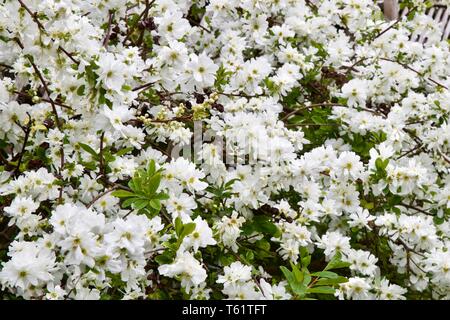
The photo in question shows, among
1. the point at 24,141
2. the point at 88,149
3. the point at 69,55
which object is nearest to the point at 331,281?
the point at 88,149

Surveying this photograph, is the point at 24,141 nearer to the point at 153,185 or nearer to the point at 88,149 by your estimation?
the point at 88,149

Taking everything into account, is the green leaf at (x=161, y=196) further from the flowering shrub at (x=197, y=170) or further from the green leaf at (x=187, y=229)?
the green leaf at (x=187, y=229)

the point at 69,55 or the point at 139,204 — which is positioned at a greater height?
the point at 69,55

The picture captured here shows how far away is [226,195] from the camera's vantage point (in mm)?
2115

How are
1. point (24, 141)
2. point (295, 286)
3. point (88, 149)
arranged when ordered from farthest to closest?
point (24, 141), point (88, 149), point (295, 286)

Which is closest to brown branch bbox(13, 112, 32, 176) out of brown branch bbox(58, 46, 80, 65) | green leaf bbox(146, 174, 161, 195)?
brown branch bbox(58, 46, 80, 65)

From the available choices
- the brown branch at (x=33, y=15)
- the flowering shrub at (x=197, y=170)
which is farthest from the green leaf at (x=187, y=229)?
the brown branch at (x=33, y=15)

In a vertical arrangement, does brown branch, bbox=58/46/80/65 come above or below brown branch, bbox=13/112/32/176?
above

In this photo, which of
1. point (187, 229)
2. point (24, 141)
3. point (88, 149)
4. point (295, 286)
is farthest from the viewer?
point (24, 141)

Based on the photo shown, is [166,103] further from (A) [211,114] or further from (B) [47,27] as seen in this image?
(B) [47,27]

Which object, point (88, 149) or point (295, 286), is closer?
point (295, 286)

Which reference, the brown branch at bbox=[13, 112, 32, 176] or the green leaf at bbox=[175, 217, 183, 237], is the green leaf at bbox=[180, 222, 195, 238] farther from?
the brown branch at bbox=[13, 112, 32, 176]

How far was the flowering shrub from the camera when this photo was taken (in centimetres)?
170

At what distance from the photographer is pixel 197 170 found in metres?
1.98
